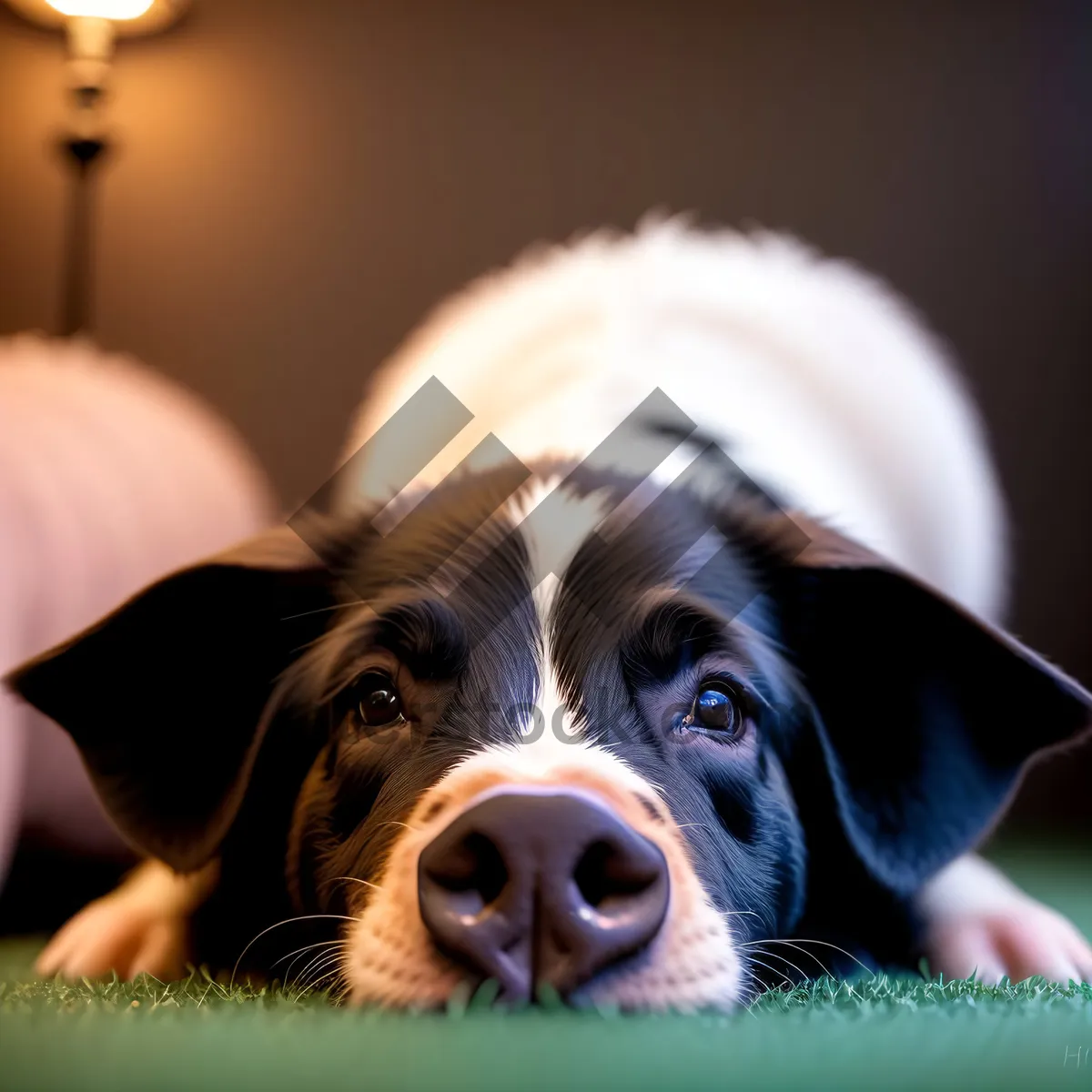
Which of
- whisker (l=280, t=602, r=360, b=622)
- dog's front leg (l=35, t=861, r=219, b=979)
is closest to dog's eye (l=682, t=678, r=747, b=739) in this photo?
whisker (l=280, t=602, r=360, b=622)

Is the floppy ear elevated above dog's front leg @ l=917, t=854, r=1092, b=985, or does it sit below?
above

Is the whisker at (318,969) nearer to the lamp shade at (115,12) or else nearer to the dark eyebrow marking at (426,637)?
the dark eyebrow marking at (426,637)

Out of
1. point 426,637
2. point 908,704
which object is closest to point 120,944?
point 426,637

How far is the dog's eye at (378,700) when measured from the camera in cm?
110

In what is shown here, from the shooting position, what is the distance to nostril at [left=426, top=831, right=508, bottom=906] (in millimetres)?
878

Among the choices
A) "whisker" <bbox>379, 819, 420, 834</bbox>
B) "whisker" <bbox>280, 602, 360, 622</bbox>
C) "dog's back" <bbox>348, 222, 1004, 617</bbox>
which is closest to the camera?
"whisker" <bbox>379, 819, 420, 834</bbox>

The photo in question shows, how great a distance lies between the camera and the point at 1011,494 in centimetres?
148

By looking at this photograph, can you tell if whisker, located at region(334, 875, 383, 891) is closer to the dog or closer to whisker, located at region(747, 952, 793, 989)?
the dog

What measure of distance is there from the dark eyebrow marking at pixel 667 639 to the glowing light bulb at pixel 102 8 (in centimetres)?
100

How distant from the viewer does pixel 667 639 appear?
110cm

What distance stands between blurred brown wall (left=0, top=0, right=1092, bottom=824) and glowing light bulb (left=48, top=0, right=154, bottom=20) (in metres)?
0.08

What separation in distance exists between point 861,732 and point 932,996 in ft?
0.98

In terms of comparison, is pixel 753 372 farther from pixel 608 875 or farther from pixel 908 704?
pixel 608 875

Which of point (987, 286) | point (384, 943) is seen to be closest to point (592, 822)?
point (384, 943)
